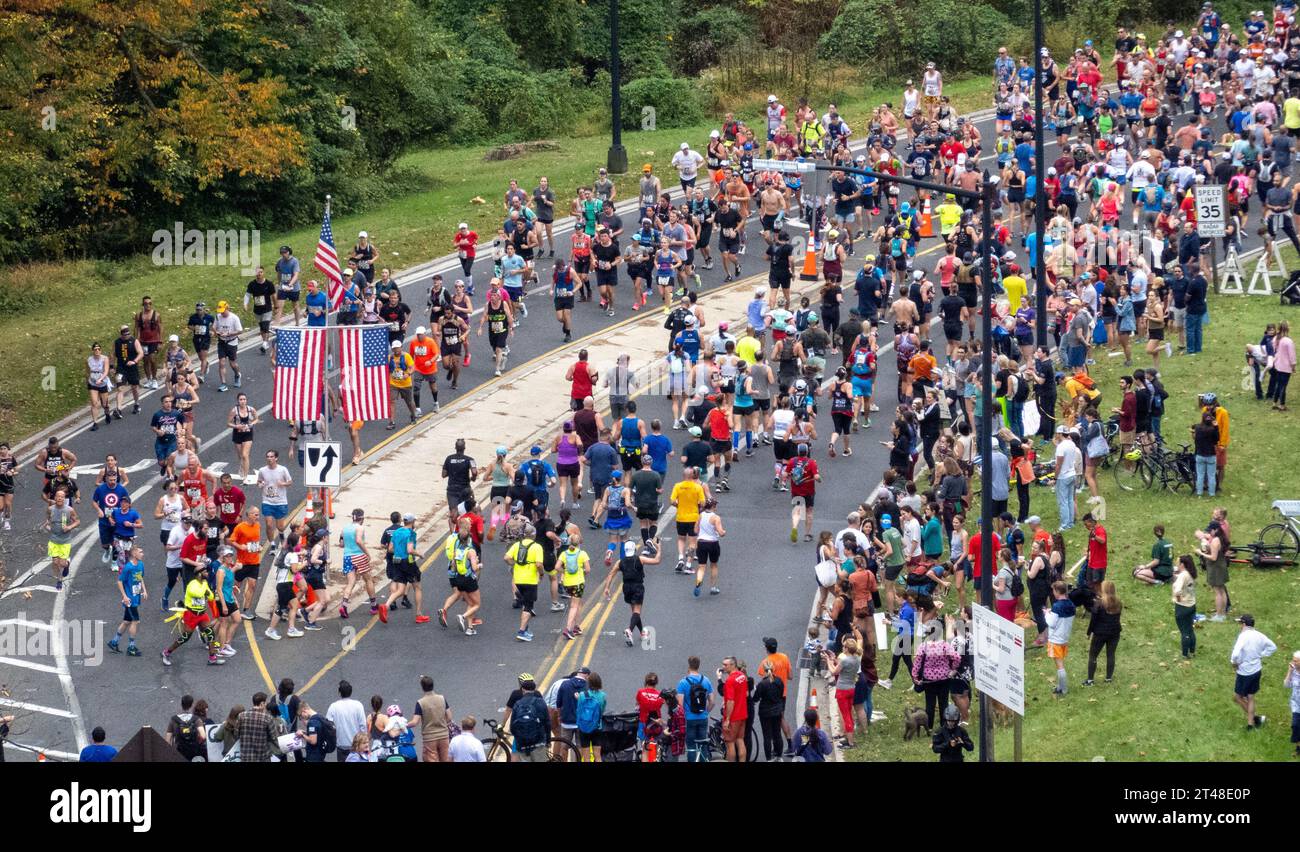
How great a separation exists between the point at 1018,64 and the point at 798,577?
27.6 m

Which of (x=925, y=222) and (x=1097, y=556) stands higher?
(x=925, y=222)

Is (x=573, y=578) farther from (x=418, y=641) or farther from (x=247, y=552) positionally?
(x=247, y=552)

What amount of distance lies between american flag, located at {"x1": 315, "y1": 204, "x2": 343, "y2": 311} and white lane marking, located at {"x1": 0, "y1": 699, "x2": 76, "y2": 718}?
9.00 meters

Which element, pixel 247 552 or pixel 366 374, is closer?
pixel 247 552

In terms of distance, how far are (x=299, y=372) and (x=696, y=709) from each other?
982 cm

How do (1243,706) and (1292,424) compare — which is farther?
(1292,424)

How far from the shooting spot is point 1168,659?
75.7ft

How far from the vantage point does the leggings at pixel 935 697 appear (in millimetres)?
21891

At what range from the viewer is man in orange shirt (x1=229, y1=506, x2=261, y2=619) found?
85.3 feet

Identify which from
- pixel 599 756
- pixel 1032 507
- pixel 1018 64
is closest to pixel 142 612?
pixel 599 756

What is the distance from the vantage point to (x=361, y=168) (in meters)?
47.6

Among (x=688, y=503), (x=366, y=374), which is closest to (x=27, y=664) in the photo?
(x=366, y=374)

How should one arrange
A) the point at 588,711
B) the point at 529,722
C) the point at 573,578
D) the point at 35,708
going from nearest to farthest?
the point at 529,722
the point at 588,711
the point at 35,708
the point at 573,578

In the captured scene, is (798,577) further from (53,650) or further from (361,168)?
(361,168)
